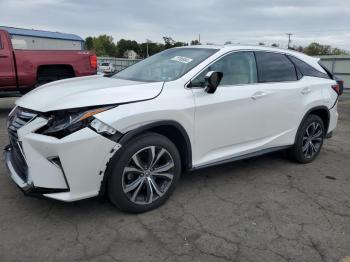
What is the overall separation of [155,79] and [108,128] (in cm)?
106

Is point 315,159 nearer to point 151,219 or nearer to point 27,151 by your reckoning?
point 151,219

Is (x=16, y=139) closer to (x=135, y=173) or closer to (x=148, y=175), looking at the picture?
(x=135, y=173)

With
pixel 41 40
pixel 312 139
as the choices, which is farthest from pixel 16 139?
pixel 41 40

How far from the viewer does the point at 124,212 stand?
339 centimetres

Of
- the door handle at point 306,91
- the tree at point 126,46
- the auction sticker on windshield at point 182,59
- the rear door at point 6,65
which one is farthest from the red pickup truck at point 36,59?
the tree at point 126,46

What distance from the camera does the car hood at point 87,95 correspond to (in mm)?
3029

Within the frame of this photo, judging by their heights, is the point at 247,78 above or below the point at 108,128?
above

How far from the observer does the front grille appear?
3148 mm

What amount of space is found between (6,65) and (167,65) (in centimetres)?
556

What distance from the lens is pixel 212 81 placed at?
3.56 metres

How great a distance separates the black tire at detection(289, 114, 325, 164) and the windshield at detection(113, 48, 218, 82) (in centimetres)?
185

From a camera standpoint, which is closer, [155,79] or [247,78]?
[155,79]

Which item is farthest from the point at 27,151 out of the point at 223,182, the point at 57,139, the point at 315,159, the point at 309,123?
the point at 315,159

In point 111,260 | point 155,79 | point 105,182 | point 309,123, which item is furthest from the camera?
point 309,123
